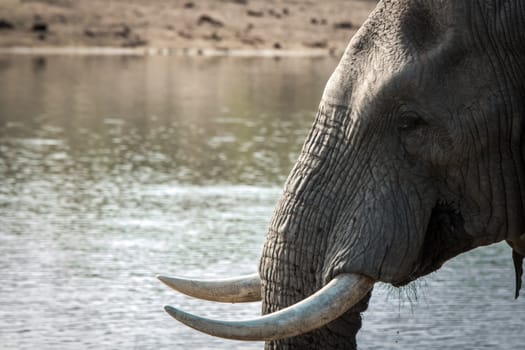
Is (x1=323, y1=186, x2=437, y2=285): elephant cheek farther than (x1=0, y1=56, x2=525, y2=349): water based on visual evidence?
No

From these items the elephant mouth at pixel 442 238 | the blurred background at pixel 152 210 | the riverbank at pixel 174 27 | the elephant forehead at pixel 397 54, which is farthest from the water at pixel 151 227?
the riverbank at pixel 174 27

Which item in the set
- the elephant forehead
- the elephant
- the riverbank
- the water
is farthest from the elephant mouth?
the riverbank

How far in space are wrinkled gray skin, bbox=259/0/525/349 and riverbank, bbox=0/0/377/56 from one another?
28.4 m

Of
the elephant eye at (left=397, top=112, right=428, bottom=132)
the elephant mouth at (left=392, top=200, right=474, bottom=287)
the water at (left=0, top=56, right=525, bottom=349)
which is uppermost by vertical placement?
the elephant eye at (left=397, top=112, right=428, bottom=132)

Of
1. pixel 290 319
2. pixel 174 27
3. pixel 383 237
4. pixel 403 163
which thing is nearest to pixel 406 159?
pixel 403 163

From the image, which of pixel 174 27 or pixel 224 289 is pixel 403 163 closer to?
pixel 224 289

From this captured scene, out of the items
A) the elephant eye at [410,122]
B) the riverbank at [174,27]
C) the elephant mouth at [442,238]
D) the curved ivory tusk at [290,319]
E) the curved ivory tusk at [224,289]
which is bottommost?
the riverbank at [174,27]

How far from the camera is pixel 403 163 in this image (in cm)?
394

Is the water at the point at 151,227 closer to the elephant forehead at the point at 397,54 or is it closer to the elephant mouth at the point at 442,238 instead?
the elephant mouth at the point at 442,238

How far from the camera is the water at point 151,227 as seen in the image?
24.5 ft

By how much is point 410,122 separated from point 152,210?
747 cm

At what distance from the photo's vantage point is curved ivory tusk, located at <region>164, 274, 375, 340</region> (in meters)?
3.62

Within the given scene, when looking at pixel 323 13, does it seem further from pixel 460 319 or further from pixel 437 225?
pixel 437 225

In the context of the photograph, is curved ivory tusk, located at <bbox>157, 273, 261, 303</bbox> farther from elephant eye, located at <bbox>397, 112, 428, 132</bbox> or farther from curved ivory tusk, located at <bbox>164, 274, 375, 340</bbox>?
elephant eye, located at <bbox>397, 112, 428, 132</bbox>
